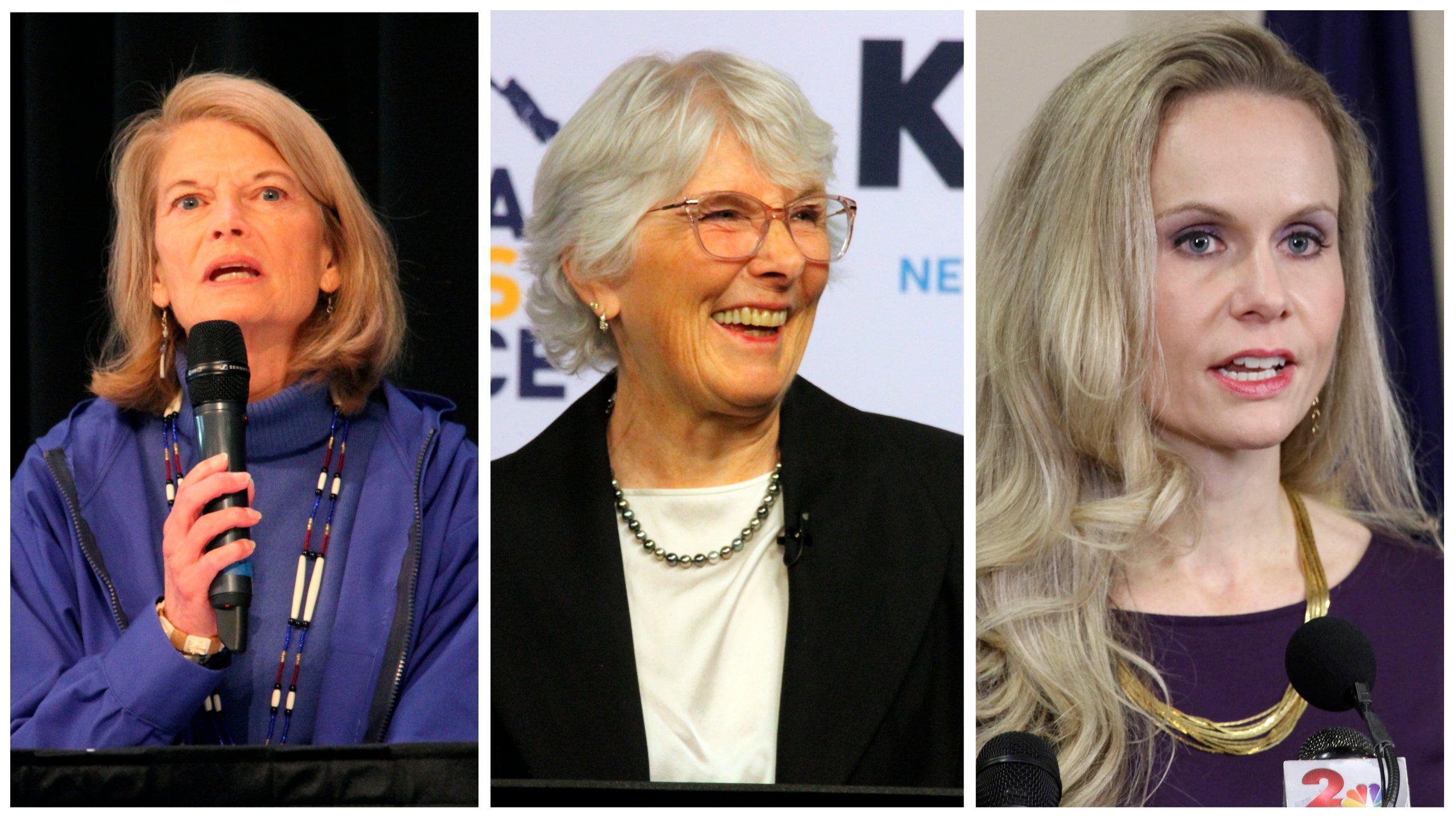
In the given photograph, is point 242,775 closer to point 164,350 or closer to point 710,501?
point 164,350

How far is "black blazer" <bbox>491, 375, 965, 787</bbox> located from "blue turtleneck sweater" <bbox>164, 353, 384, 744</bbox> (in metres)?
0.28

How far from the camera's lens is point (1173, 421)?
268 cm

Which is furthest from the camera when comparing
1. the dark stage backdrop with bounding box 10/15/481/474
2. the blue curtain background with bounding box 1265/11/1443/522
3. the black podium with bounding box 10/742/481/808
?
the blue curtain background with bounding box 1265/11/1443/522

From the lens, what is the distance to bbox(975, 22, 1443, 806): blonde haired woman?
2615mm

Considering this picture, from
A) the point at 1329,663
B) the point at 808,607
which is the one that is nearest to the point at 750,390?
the point at 808,607

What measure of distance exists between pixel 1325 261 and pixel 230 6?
2099 millimetres

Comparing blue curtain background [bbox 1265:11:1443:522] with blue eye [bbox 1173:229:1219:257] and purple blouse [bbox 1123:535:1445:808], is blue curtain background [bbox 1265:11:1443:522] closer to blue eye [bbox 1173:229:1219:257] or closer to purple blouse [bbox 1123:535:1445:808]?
purple blouse [bbox 1123:535:1445:808]

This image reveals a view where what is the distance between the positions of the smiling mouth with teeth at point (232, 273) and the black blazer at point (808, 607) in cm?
56

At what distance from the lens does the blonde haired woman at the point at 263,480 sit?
258 centimetres

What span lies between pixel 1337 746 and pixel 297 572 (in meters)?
1.80

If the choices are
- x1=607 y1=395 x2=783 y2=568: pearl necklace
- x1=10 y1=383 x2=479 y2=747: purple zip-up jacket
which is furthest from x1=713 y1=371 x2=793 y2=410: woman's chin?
x1=10 y1=383 x2=479 y2=747: purple zip-up jacket

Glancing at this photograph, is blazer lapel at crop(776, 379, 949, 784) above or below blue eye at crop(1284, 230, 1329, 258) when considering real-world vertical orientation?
below

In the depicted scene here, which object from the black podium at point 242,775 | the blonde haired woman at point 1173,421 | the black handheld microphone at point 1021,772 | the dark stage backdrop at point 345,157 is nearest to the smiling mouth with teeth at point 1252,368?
the blonde haired woman at point 1173,421

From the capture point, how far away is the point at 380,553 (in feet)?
8.63
